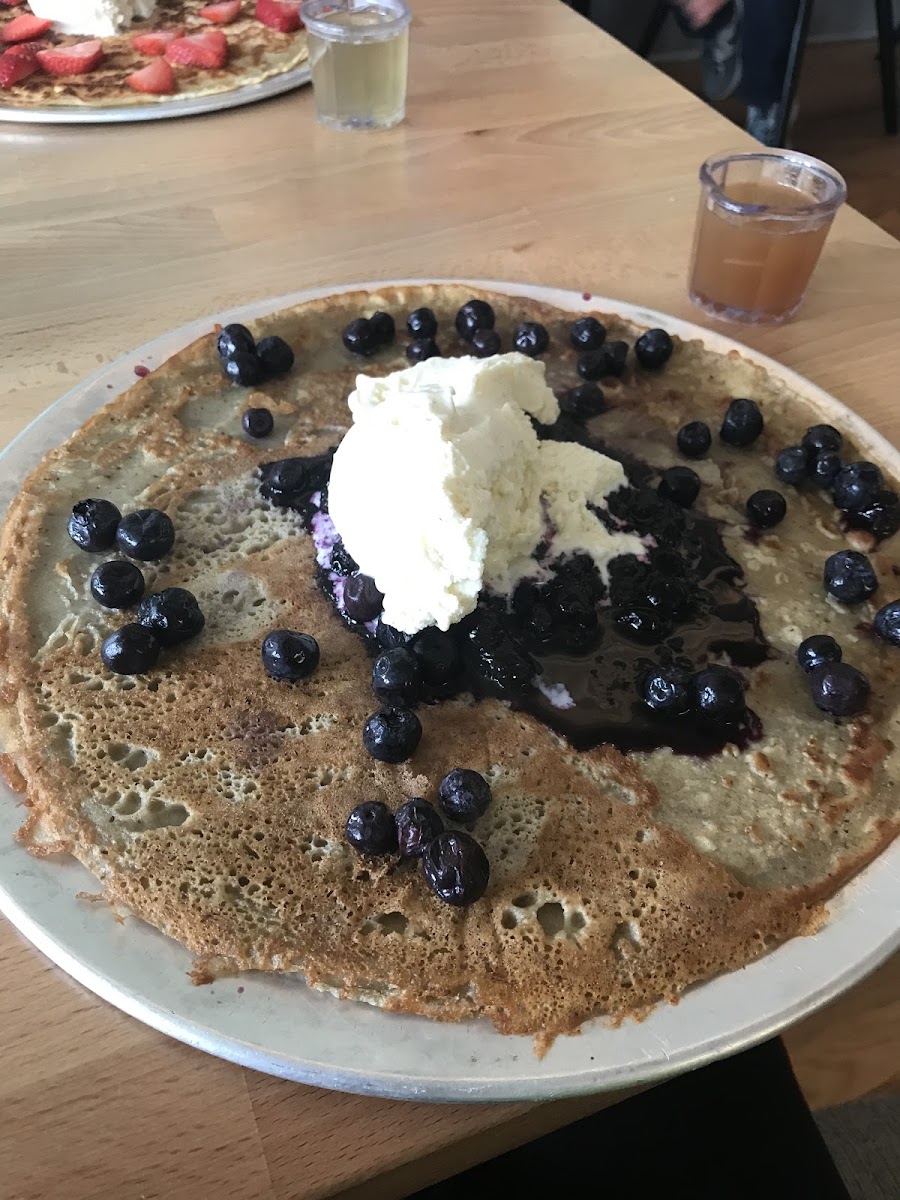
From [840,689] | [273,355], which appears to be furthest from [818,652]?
[273,355]

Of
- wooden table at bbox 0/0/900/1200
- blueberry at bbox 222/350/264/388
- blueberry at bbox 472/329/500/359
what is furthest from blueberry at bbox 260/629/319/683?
blueberry at bbox 472/329/500/359

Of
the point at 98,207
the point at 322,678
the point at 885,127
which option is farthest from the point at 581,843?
the point at 885,127

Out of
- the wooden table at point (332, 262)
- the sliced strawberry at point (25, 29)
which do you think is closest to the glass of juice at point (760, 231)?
the wooden table at point (332, 262)

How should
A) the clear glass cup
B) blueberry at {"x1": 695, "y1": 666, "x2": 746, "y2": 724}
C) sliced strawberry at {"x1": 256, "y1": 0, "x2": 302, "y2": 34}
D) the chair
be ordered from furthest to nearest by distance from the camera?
the chair → sliced strawberry at {"x1": 256, "y1": 0, "x2": 302, "y2": 34} → the clear glass cup → blueberry at {"x1": 695, "y1": 666, "x2": 746, "y2": 724}

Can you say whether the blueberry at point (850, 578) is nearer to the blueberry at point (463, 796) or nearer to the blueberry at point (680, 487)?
the blueberry at point (680, 487)

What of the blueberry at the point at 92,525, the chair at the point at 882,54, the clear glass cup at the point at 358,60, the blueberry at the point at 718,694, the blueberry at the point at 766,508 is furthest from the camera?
the chair at the point at 882,54

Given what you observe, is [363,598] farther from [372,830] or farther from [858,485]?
[858,485]

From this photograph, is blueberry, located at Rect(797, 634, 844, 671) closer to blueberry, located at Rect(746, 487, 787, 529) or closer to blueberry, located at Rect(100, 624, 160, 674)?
blueberry, located at Rect(746, 487, 787, 529)
